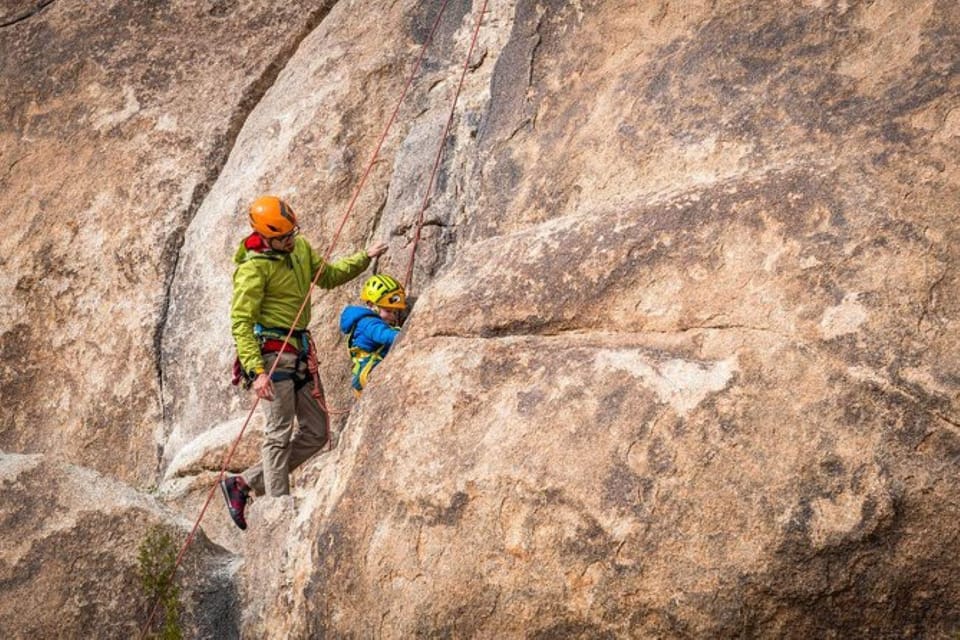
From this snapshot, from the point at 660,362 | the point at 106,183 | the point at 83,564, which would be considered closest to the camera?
the point at 660,362

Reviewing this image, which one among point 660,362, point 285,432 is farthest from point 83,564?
point 660,362

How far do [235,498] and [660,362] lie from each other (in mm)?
4713

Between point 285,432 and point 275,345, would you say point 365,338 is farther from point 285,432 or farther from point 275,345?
point 285,432

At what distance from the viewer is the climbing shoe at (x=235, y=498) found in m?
10.1

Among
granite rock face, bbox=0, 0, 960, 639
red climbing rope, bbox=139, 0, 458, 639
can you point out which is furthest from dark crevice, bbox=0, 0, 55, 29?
granite rock face, bbox=0, 0, 960, 639

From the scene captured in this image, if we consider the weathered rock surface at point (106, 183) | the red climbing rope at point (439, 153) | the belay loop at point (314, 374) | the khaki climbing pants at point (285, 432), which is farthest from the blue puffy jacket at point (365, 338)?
the weathered rock surface at point (106, 183)

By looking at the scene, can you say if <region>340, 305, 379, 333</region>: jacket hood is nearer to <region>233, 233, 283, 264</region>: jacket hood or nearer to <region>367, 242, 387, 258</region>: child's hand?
<region>367, 242, 387, 258</region>: child's hand

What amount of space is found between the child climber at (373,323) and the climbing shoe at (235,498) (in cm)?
144

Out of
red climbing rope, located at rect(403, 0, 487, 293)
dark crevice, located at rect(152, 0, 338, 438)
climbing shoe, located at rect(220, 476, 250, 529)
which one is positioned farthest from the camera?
dark crevice, located at rect(152, 0, 338, 438)

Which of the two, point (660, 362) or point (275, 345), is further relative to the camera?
point (275, 345)

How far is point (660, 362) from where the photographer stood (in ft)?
23.5

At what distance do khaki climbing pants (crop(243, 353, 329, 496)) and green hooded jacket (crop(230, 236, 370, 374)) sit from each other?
342 millimetres

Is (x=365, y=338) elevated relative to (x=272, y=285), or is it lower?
lower

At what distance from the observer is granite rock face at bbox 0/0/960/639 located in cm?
641
